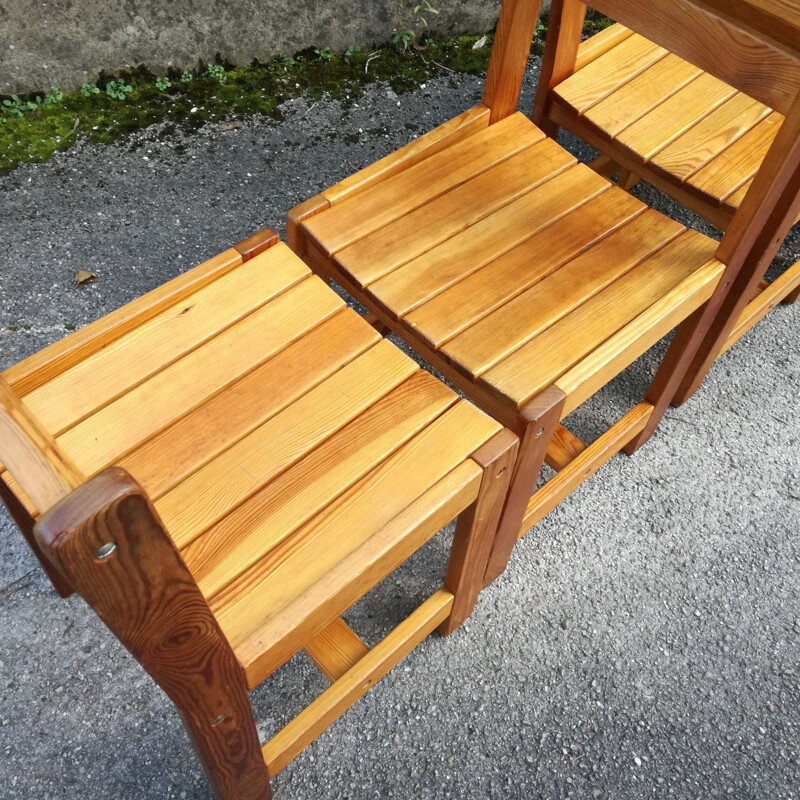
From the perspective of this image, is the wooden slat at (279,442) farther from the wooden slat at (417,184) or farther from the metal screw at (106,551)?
the metal screw at (106,551)

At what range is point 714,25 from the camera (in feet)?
3.96

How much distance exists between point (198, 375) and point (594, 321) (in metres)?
0.74

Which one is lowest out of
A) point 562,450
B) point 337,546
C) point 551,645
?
point 551,645

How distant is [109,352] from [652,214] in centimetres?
115

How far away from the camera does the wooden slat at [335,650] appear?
4.86ft

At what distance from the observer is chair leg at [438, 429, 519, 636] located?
1.20 meters

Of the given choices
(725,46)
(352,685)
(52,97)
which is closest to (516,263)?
(725,46)

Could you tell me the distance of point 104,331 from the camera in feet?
4.16

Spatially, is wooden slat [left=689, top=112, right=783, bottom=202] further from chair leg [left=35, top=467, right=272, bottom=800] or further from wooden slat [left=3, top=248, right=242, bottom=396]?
chair leg [left=35, top=467, right=272, bottom=800]

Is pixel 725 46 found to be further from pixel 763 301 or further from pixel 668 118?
pixel 763 301

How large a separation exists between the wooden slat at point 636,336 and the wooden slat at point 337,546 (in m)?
0.20

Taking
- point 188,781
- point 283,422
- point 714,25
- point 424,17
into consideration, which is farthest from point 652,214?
point 424,17

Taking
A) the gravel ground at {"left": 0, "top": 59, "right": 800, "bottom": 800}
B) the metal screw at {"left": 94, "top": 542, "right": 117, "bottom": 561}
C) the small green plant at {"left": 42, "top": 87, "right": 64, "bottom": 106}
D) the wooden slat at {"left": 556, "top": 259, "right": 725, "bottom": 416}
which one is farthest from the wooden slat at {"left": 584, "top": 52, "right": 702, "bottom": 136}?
the small green plant at {"left": 42, "top": 87, "right": 64, "bottom": 106}

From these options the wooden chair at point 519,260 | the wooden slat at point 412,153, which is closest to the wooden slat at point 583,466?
the wooden chair at point 519,260
